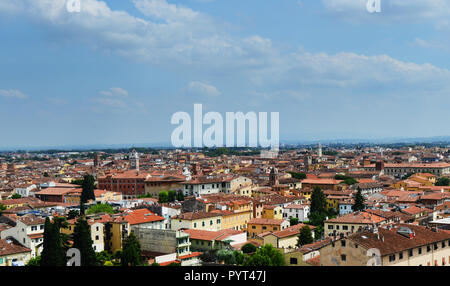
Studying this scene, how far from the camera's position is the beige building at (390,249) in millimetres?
11203

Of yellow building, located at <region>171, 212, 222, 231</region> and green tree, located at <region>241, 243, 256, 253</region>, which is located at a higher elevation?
yellow building, located at <region>171, 212, 222, 231</region>

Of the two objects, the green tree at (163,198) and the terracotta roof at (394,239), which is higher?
the terracotta roof at (394,239)

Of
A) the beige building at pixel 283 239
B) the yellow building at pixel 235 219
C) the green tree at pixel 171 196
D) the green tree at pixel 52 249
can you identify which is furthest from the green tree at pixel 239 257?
the green tree at pixel 171 196

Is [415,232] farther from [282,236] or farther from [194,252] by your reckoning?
[194,252]

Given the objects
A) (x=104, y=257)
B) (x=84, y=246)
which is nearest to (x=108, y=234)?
(x=104, y=257)

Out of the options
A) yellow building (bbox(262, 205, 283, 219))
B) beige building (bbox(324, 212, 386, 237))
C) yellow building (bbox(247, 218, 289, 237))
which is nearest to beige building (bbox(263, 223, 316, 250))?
beige building (bbox(324, 212, 386, 237))

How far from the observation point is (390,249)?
445 inches

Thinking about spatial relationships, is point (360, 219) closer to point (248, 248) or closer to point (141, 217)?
point (248, 248)

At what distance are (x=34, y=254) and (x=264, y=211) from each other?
11.3 meters

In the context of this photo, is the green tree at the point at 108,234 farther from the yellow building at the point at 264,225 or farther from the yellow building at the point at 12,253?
the yellow building at the point at 264,225

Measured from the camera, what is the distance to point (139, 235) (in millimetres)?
17391

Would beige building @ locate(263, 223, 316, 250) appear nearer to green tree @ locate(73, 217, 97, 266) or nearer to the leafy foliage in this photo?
green tree @ locate(73, 217, 97, 266)

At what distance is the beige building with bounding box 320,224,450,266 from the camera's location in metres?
11.2
